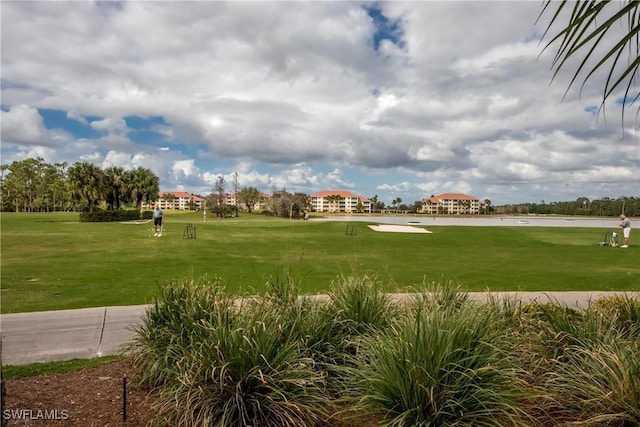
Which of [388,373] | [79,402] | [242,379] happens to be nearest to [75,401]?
[79,402]

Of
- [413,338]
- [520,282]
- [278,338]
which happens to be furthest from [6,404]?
[520,282]

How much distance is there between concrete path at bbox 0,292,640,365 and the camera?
600 cm

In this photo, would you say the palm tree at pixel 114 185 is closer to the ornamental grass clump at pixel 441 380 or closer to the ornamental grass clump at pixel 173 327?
the ornamental grass clump at pixel 173 327

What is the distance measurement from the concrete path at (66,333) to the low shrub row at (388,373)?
66.1 inches

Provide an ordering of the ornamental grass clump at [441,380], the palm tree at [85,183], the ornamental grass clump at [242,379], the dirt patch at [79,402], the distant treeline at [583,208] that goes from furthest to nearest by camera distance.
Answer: the distant treeline at [583,208] → the palm tree at [85,183] → the dirt patch at [79,402] → the ornamental grass clump at [242,379] → the ornamental grass clump at [441,380]

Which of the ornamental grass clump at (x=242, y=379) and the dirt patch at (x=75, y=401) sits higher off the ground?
the ornamental grass clump at (x=242, y=379)

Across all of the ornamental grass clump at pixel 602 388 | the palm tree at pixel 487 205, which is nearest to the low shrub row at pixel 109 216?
the ornamental grass clump at pixel 602 388

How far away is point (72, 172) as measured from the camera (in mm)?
59469

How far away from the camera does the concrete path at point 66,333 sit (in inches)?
236

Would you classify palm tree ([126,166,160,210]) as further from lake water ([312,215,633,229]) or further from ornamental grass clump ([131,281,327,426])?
ornamental grass clump ([131,281,327,426])

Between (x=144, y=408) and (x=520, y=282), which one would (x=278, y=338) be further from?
(x=520, y=282)

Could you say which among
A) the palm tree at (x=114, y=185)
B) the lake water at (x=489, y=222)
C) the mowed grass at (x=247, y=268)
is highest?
the palm tree at (x=114, y=185)

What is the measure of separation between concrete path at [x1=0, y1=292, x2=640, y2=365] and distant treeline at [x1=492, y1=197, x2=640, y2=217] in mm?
118797

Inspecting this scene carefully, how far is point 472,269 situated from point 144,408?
13.9m
